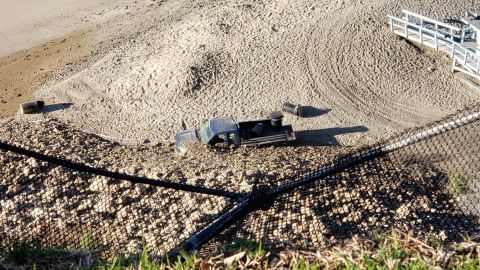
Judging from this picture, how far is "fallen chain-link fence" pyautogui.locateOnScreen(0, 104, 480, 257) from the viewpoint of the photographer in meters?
6.54

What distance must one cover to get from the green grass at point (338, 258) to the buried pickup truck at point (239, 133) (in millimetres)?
9818

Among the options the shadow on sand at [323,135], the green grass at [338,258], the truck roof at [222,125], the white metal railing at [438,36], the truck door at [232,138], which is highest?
the green grass at [338,258]

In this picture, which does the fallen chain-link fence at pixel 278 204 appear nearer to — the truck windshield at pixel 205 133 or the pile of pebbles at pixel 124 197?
the pile of pebbles at pixel 124 197

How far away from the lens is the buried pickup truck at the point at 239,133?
1552 cm

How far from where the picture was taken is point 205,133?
52.0 feet

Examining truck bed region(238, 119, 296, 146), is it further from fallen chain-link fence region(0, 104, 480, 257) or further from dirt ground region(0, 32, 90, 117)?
dirt ground region(0, 32, 90, 117)

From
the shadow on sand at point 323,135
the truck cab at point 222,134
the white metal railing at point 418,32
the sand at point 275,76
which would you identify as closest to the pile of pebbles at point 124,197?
the truck cab at point 222,134

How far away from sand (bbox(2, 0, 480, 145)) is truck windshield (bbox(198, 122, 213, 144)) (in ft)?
5.36

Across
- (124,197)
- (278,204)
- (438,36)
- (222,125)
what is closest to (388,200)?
(278,204)

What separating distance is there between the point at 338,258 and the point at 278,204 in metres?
2.10

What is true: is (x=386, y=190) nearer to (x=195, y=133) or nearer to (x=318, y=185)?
(x=318, y=185)

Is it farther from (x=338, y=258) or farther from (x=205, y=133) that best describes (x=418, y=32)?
(x=338, y=258)

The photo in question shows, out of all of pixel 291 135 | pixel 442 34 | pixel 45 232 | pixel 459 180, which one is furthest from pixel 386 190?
pixel 442 34

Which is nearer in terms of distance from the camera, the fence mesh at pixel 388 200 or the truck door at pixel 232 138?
the fence mesh at pixel 388 200
